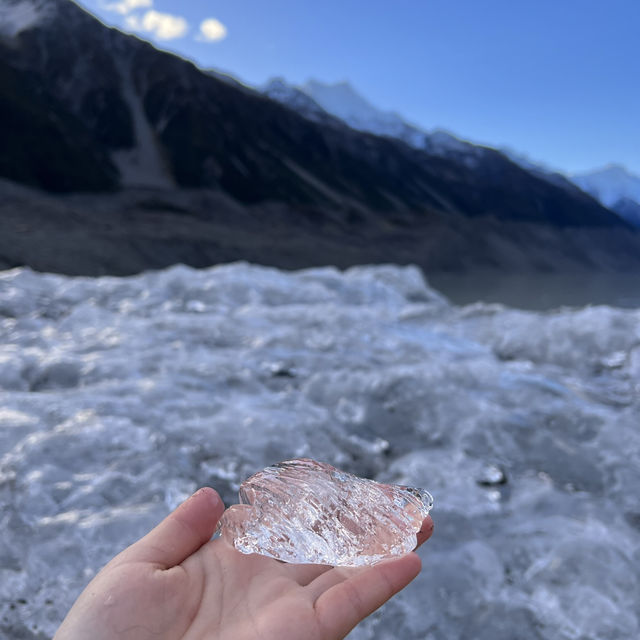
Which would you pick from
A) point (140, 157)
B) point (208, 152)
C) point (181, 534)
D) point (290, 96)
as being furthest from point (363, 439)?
point (290, 96)

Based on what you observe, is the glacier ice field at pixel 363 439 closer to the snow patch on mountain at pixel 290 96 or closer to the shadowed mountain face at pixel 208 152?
the shadowed mountain face at pixel 208 152

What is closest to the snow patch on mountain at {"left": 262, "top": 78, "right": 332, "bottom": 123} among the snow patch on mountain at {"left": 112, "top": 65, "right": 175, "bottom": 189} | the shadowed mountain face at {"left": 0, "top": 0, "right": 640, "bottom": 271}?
the shadowed mountain face at {"left": 0, "top": 0, "right": 640, "bottom": 271}

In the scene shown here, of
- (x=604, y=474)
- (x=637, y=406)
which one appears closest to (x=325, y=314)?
(x=637, y=406)

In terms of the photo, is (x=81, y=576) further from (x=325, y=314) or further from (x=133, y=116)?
(x=133, y=116)

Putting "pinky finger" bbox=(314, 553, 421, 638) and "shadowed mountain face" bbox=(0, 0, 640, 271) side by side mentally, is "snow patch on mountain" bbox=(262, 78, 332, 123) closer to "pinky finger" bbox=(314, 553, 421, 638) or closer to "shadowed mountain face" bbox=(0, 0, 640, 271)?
"shadowed mountain face" bbox=(0, 0, 640, 271)

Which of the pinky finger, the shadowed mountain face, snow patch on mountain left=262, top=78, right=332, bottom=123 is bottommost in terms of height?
the pinky finger
